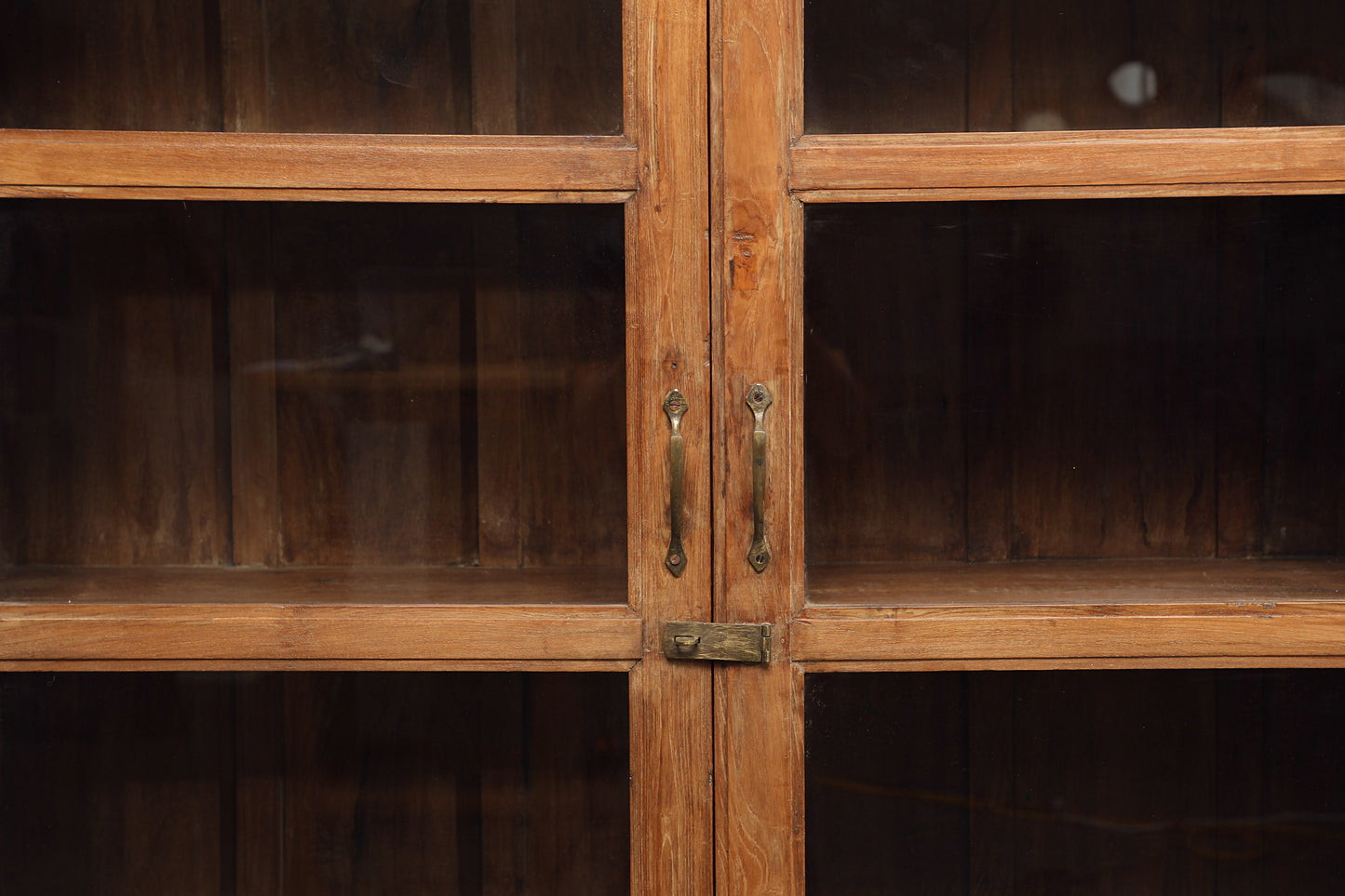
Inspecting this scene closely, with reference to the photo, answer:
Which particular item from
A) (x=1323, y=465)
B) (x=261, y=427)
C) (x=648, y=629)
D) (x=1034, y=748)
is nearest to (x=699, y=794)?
(x=648, y=629)

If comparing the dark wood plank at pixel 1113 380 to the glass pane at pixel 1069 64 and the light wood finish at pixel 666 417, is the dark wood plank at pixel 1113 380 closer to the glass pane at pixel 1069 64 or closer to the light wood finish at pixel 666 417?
the glass pane at pixel 1069 64

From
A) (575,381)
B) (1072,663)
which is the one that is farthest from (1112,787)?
(575,381)

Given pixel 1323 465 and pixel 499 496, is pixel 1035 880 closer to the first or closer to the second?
pixel 1323 465

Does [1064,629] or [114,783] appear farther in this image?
[114,783]

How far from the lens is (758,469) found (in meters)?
0.69

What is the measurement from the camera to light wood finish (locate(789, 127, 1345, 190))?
688 millimetres

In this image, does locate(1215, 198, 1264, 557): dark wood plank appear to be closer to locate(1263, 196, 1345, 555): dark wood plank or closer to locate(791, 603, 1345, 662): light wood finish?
locate(1263, 196, 1345, 555): dark wood plank

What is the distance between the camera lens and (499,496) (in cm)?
80

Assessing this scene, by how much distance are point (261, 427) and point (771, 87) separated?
1.55 ft

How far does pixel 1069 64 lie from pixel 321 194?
55cm

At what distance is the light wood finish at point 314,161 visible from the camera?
69 centimetres

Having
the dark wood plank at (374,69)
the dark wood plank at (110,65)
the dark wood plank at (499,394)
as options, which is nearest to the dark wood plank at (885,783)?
the dark wood plank at (499,394)

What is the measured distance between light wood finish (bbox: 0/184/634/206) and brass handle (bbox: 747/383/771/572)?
0.53 feet

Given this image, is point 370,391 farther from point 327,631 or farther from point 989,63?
point 989,63
